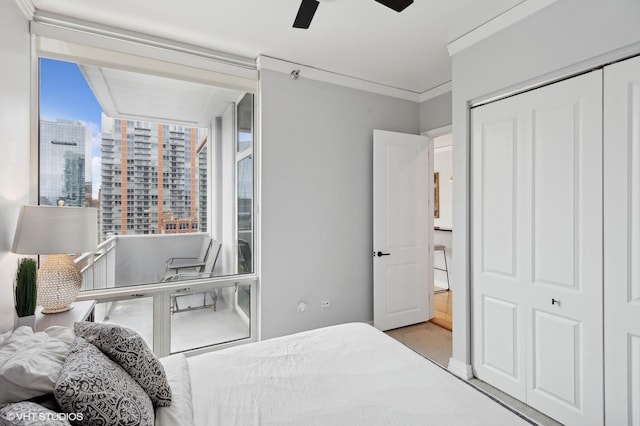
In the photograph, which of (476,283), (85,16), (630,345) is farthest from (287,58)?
(630,345)

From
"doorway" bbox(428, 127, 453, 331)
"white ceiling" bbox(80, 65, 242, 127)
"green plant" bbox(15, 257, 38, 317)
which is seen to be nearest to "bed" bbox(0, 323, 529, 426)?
"green plant" bbox(15, 257, 38, 317)

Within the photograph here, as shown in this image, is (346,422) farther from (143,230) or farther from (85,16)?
(85,16)

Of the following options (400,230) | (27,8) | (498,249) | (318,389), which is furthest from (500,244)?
(27,8)

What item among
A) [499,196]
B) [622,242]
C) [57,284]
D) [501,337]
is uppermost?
[499,196]

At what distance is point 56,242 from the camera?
5.79 feet

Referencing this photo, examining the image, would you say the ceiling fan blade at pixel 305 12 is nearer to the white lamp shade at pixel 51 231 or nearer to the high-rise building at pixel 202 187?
the high-rise building at pixel 202 187

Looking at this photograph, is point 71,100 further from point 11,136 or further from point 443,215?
point 443,215

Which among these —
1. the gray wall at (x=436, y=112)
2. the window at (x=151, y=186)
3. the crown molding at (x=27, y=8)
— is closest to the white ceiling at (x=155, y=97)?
the window at (x=151, y=186)

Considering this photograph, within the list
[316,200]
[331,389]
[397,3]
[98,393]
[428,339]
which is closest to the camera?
[98,393]

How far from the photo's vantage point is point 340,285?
3.30 m

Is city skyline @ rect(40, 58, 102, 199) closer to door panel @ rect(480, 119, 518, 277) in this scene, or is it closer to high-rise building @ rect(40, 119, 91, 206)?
high-rise building @ rect(40, 119, 91, 206)

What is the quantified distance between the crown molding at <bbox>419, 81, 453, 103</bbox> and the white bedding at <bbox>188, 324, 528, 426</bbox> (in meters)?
2.88

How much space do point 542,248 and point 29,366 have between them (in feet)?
8.60

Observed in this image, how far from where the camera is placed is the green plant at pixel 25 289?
1710 mm
